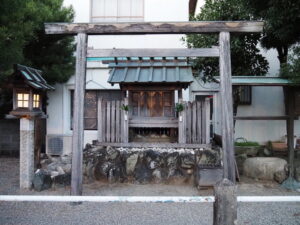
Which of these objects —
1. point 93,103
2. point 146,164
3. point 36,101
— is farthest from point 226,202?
point 93,103

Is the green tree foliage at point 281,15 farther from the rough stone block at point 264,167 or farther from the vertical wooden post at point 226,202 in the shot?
the vertical wooden post at point 226,202

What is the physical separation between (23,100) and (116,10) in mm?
6039

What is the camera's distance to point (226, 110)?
15.6 ft

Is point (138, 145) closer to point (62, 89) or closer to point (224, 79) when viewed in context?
point (224, 79)

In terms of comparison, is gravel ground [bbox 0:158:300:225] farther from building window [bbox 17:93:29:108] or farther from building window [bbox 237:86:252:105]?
building window [bbox 237:86:252:105]

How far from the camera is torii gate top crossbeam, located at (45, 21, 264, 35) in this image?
4836 millimetres

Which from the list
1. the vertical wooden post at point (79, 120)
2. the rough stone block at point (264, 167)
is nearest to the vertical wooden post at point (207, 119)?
the rough stone block at point (264, 167)

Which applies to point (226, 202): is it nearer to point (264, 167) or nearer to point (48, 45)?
point (264, 167)

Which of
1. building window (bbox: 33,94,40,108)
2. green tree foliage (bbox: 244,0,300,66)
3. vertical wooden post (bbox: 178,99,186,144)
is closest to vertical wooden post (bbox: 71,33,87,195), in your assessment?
building window (bbox: 33,94,40,108)

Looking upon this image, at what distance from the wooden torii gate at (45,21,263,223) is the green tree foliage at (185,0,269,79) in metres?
2.42

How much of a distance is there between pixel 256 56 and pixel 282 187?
152 inches

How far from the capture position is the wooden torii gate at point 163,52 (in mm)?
4766

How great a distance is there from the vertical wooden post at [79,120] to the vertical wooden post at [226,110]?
2.65m

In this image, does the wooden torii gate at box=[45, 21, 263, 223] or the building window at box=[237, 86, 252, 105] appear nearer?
the wooden torii gate at box=[45, 21, 263, 223]
